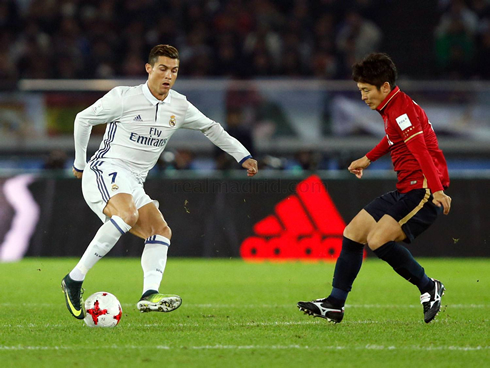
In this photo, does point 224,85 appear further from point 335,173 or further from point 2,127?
point 2,127

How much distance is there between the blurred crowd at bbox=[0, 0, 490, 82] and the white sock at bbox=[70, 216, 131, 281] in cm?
932

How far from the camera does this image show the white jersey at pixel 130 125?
627 centimetres

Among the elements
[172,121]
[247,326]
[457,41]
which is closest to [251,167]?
[172,121]

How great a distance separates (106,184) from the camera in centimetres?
607

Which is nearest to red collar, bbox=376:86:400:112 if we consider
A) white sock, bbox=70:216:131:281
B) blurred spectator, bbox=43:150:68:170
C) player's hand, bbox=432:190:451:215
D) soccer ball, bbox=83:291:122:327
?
player's hand, bbox=432:190:451:215

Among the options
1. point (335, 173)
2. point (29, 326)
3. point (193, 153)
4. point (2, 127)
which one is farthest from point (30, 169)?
point (29, 326)

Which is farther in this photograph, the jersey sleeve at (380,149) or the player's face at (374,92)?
the jersey sleeve at (380,149)

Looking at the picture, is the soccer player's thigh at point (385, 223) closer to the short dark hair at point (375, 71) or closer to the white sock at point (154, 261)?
the short dark hair at point (375, 71)

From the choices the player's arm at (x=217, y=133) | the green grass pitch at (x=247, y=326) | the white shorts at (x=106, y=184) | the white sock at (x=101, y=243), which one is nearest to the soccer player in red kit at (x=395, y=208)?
the green grass pitch at (x=247, y=326)

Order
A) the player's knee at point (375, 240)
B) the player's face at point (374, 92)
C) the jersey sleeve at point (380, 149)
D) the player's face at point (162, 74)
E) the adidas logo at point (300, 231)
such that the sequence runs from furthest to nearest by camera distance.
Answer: the adidas logo at point (300, 231), the player's face at point (162, 74), the jersey sleeve at point (380, 149), the player's face at point (374, 92), the player's knee at point (375, 240)

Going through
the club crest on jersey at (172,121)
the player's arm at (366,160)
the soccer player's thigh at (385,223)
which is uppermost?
the club crest on jersey at (172,121)

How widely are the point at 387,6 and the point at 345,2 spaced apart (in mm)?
1080

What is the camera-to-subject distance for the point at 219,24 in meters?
16.5

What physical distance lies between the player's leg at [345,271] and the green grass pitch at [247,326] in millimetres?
103
